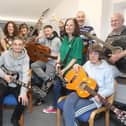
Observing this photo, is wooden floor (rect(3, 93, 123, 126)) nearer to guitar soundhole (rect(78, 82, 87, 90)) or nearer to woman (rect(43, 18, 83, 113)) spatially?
woman (rect(43, 18, 83, 113))

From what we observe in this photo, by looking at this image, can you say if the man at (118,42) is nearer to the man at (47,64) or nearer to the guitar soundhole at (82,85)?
the guitar soundhole at (82,85)

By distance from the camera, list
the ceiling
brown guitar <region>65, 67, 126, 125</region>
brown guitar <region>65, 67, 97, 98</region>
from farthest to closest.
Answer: the ceiling → brown guitar <region>65, 67, 97, 98</region> → brown guitar <region>65, 67, 126, 125</region>

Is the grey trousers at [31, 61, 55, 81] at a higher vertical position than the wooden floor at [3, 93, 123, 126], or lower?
higher

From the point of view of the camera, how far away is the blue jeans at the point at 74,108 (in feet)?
8.61

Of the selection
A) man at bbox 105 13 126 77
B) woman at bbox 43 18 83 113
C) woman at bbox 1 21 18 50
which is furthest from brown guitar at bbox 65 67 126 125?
woman at bbox 1 21 18 50

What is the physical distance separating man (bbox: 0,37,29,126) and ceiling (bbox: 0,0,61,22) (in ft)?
6.93

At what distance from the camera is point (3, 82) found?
3.04m

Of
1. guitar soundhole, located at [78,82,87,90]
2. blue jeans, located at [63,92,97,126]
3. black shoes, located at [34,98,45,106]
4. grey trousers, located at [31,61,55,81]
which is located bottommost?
black shoes, located at [34,98,45,106]

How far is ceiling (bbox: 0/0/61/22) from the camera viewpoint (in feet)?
16.4

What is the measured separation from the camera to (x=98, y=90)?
2.68 metres

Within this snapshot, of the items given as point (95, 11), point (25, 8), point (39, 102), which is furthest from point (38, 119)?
point (25, 8)

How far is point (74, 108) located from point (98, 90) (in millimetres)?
293

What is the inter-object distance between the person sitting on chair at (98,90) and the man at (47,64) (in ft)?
3.53

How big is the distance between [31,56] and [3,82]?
117 centimetres
